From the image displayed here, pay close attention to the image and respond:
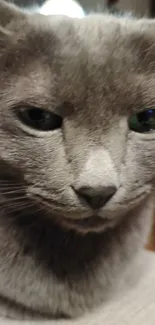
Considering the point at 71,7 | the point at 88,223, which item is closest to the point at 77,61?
the point at 88,223

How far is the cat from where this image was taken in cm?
58

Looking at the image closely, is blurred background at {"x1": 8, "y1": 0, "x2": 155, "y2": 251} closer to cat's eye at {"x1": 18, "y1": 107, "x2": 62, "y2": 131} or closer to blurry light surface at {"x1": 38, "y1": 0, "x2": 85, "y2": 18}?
blurry light surface at {"x1": 38, "y1": 0, "x2": 85, "y2": 18}

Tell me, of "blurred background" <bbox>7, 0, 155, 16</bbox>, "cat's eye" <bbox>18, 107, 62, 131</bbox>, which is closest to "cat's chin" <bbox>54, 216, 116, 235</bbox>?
"cat's eye" <bbox>18, 107, 62, 131</bbox>

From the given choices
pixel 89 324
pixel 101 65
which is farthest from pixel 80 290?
pixel 101 65

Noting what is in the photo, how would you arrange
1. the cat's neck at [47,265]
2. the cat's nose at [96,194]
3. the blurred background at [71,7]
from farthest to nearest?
the blurred background at [71,7] < the cat's neck at [47,265] < the cat's nose at [96,194]

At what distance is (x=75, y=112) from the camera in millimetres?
580

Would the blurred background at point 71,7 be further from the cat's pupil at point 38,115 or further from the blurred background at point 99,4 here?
the cat's pupil at point 38,115

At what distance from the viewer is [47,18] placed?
2.08 feet

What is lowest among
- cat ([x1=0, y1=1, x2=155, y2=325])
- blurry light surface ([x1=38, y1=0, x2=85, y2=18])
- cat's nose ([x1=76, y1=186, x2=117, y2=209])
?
cat's nose ([x1=76, y1=186, x2=117, y2=209])

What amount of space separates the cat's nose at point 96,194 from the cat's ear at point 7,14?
0.22 meters

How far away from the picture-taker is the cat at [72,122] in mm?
576

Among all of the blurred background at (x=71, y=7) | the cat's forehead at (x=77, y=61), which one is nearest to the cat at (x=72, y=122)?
the cat's forehead at (x=77, y=61)

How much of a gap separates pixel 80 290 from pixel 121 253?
3.5 inches

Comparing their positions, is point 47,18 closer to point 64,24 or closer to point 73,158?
point 64,24
